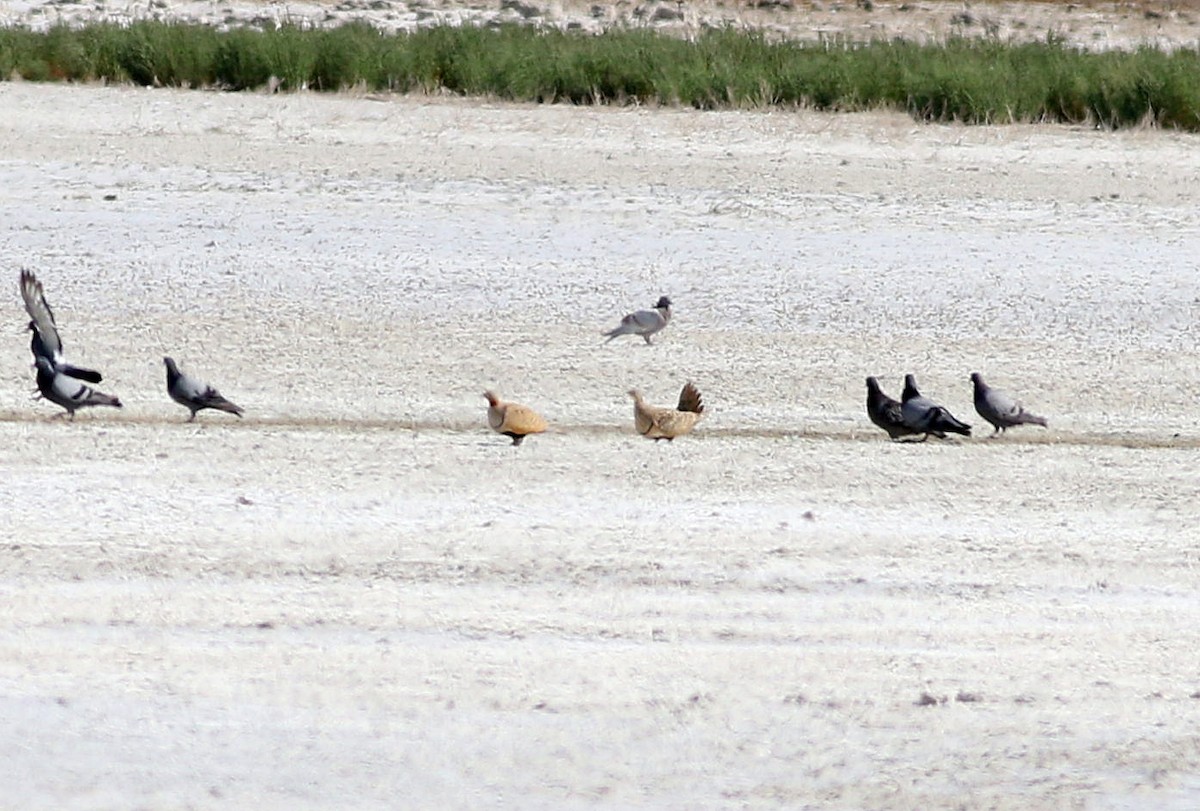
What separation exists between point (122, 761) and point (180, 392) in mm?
3745

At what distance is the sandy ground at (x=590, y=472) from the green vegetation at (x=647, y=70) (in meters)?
0.63

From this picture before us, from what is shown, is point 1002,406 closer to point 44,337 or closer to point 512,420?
point 512,420

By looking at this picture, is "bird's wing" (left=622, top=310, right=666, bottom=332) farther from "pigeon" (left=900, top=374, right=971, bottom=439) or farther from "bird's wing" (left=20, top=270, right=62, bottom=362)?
"bird's wing" (left=20, top=270, right=62, bottom=362)

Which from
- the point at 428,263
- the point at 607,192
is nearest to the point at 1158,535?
the point at 428,263

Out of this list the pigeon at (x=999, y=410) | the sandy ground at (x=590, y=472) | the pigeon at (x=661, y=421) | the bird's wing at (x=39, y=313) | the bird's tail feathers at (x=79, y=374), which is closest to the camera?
the sandy ground at (x=590, y=472)

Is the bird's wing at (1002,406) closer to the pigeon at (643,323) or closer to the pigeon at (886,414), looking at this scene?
the pigeon at (886,414)

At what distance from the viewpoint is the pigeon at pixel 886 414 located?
8.95 m

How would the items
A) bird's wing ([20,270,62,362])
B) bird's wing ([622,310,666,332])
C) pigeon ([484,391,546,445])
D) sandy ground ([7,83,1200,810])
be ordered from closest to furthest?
sandy ground ([7,83,1200,810]), pigeon ([484,391,546,445]), bird's wing ([20,270,62,362]), bird's wing ([622,310,666,332])

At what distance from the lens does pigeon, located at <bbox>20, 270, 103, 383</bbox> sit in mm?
9000

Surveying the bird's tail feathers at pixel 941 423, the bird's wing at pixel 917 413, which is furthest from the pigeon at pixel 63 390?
the bird's tail feathers at pixel 941 423

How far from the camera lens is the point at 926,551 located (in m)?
7.07

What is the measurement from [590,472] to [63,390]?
2.31 metres

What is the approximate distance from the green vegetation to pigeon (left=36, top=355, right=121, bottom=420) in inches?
298

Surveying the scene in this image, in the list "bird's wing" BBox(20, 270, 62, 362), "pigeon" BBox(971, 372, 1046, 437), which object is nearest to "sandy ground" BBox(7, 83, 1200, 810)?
"pigeon" BBox(971, 372, 1046, 437)
